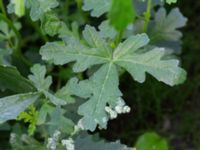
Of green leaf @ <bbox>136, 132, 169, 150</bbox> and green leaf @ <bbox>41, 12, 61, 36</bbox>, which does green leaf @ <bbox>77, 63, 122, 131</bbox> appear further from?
green leaf @ <bbox>136, 132, 169, 150</bbox>

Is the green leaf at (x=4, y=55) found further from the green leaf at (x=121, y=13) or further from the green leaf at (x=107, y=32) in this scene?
the green leaf at (x=121, y=13)

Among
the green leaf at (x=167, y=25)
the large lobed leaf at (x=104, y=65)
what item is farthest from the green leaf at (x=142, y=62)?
the green leaf at (x=167, y=25)

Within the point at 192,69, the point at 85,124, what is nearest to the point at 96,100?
the point at 85,124

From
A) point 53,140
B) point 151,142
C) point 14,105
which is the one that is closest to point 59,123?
point 53,140

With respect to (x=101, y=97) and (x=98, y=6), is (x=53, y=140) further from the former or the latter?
(x=98, y=6)

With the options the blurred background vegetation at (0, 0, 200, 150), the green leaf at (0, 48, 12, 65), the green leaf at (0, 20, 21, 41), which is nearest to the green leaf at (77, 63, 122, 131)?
the green leaf at (0, 48, 12, 65)

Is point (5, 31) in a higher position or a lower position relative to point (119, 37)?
higher

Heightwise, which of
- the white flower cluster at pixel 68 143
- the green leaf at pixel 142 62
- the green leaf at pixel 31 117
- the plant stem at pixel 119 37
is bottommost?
the white flower cluster at pixel 68 143
